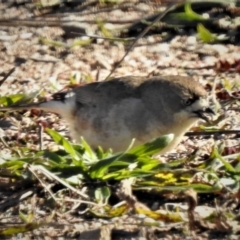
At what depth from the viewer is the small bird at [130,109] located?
6.57 m

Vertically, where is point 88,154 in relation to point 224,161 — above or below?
above

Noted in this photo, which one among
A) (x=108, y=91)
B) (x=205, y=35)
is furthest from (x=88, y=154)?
(x=205, y=35)

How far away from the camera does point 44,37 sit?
8.77 metres

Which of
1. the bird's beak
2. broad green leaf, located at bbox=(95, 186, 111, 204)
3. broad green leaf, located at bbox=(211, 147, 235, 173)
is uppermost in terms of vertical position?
the bird's beak

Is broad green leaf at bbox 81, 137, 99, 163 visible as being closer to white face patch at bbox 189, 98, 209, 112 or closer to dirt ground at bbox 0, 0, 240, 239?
dirt ground at bbox 0, 0, 240, 239

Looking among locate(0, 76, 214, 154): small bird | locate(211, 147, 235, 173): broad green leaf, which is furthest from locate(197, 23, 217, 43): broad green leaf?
locate(211, 147, 235, 173): broad green leaf

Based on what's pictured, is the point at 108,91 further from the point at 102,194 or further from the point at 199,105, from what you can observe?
the point at 102,194

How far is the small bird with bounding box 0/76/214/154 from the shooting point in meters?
6.57

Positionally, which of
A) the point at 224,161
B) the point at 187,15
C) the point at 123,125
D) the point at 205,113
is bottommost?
the point at 224,161

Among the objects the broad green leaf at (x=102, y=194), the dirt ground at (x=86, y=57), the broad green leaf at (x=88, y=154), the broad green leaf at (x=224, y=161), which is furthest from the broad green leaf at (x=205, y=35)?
the broad green leaf at (x=102, y=194)

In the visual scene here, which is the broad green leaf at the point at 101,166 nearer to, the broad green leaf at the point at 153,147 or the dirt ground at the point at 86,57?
the broad green leaf at the point at 153,147

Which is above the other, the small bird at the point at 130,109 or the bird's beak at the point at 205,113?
the small bird at the point at 130,109

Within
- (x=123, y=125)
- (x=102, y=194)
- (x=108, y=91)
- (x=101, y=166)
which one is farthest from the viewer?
(x=108, y=91)

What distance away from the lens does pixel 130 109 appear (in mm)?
6664
